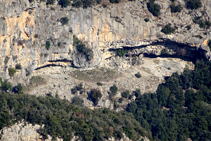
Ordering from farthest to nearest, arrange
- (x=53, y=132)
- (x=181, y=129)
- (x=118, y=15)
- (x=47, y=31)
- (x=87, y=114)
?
(x=118, y=15)
(x=47, y=31)
(x=181, y=129)
(x=87, y=114)
(x=53, y=132)

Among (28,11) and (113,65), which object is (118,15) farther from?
(28,11)

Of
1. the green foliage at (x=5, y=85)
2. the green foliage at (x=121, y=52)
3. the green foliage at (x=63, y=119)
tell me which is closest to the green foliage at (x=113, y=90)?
the green foliage at (x=121, y=52)

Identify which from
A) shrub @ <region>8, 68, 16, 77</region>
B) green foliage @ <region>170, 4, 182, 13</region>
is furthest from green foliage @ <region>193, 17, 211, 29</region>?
shrub @ <region>8, 68, 16, 77</region>

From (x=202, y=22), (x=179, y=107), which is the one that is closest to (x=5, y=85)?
(x=179, y=107)

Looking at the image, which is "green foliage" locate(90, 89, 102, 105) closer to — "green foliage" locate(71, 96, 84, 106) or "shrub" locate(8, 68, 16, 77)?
"green foliage" locate(71, 96, 84, 106)

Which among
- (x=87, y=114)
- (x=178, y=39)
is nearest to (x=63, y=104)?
(x=87, y=114)

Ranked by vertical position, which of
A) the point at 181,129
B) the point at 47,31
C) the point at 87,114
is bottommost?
the point at 181,129
